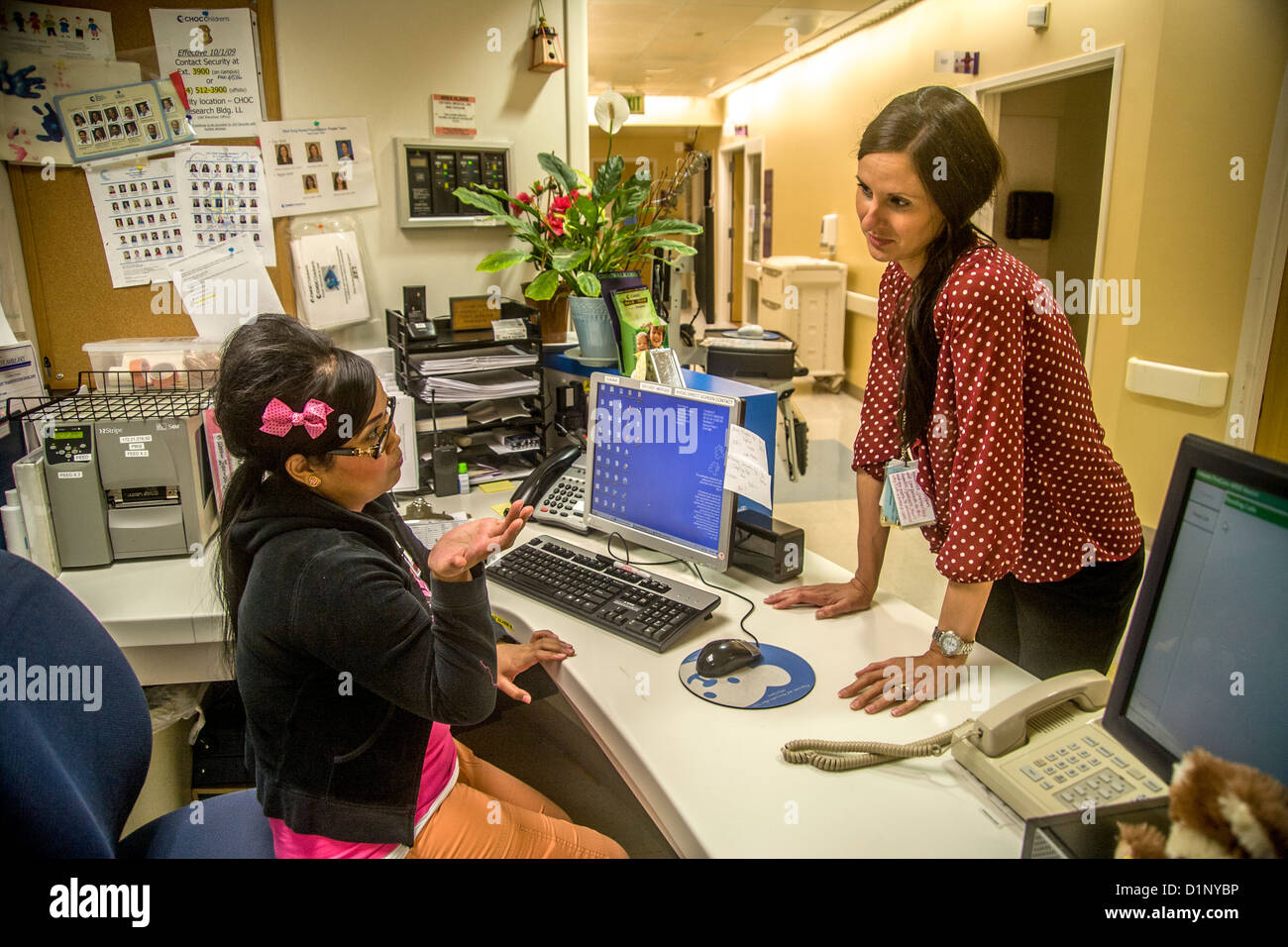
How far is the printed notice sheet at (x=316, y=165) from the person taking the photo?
242 cm

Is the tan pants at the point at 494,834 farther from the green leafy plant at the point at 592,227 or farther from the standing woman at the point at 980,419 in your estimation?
the green leafy plant at the point at 592,227

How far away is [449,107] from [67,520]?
157cm

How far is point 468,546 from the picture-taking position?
1122mm

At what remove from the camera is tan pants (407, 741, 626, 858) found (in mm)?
1216

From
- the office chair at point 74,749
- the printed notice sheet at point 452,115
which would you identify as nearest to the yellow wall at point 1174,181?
the printed notice sheet at point 452,115

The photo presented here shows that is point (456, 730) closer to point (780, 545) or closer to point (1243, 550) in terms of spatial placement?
point (780, 545)

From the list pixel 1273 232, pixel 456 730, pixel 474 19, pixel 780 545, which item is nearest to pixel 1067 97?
pixel 1273 232

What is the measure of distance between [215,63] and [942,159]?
2029mm

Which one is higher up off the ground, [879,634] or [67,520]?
[67,520]

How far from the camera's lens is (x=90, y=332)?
7.73ft

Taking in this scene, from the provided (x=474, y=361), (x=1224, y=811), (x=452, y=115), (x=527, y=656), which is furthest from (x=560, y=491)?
(x=1224, y=811)

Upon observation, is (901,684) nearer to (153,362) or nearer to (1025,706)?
(1025,706)

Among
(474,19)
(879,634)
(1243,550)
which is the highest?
(474,19)
